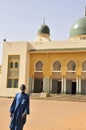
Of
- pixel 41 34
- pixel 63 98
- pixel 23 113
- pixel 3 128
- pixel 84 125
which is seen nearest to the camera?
pixel 23 113

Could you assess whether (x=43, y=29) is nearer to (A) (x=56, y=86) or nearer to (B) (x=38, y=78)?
(B) (x=38, y=78)

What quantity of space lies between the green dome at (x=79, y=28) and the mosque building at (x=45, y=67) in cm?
516

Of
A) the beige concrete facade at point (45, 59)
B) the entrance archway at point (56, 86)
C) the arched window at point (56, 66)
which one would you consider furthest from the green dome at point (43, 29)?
the entrance archway at point (56, 86)

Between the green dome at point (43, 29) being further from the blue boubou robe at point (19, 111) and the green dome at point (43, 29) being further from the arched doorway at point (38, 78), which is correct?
the blue boubou robe at point (19, 111)

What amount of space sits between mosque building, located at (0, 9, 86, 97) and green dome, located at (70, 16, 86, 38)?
16.9 feet

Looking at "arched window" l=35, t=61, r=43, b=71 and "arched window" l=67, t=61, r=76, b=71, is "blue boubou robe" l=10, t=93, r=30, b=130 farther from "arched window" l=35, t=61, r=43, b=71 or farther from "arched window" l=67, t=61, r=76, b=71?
"arched window" l=35, t=61, r=43, b=71

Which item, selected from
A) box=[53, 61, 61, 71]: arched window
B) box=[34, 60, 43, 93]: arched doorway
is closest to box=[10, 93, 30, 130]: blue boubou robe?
box=[53, 61, 61, 71]: arched window

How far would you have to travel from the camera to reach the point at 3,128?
954cm

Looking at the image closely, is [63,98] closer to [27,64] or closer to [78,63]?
[78,63]

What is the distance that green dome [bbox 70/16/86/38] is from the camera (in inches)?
1624

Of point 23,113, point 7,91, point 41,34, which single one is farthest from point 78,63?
point 23,113

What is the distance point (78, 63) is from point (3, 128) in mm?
25316

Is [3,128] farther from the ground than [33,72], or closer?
closer

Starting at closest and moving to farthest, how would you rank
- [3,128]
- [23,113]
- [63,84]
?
1. [23,113]
2. [3,128]
3. [63,84]
